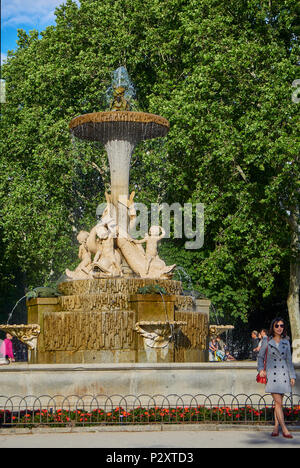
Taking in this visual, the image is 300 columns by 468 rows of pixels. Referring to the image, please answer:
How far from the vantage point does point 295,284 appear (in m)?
29.0

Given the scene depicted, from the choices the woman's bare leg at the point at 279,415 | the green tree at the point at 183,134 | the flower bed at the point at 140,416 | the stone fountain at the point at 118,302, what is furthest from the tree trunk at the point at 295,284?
the woman's bare leg at the point at 279,415

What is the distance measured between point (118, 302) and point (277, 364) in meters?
Result: 6.18

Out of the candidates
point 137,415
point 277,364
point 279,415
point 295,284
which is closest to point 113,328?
point 137,415

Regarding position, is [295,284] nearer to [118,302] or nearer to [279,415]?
[118,302]

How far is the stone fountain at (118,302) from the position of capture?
15102 millimetres

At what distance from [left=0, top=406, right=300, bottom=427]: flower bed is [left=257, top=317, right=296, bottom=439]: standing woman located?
2.47 ft

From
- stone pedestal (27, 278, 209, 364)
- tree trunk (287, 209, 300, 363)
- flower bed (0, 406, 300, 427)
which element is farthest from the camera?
tree trunk (287, 209, 300, 363)

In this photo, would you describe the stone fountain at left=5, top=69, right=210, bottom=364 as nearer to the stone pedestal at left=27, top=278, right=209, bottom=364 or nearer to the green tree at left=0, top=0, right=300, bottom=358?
the stone pedestal at left=27, top=278, right=209, bottom=364

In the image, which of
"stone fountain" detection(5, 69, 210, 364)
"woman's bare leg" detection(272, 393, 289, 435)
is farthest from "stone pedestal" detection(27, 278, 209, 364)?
"woman's bare leg" detection(272, 393, 289, 435)

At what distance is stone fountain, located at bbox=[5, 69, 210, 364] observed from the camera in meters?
15.1

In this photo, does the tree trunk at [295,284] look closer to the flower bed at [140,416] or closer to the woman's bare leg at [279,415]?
the flower bed at [140,416]

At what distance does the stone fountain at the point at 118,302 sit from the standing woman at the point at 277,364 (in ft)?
14.3

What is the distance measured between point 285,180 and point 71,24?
15429mm

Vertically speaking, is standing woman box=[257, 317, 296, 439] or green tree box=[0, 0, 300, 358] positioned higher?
green tree box=[0, 0, 300, 358]
